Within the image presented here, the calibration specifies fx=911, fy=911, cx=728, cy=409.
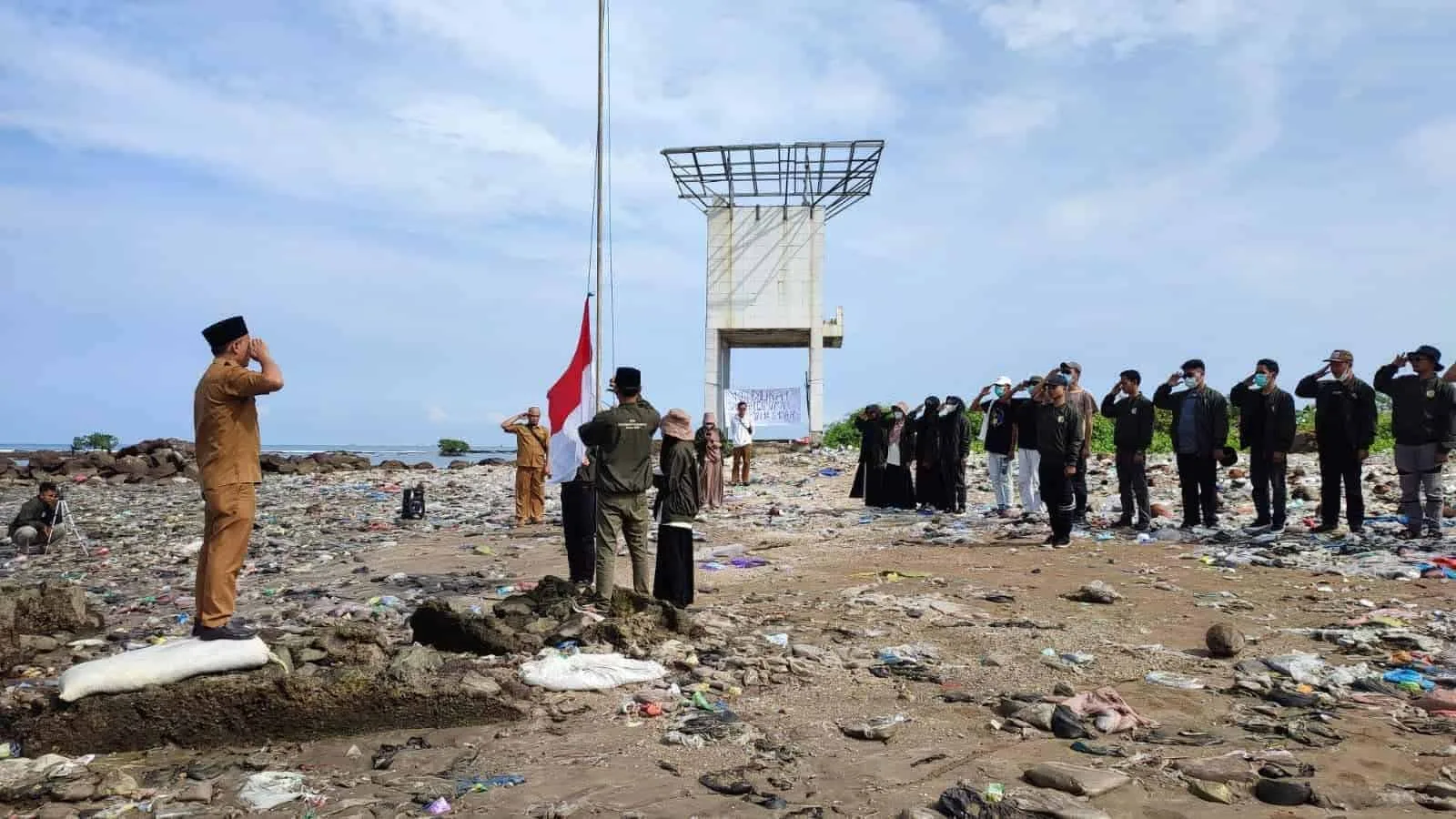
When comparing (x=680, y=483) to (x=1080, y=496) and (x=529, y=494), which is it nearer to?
(x=529, y=494)

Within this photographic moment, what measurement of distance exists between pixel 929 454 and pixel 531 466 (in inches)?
213

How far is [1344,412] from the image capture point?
8.57 metres

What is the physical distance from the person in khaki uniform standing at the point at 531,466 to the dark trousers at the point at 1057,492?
5.58 m

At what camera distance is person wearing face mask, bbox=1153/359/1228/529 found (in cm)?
941

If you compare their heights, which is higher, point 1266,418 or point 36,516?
point 1266,418

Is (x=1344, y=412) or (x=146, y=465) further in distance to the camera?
(x=146, y=465)

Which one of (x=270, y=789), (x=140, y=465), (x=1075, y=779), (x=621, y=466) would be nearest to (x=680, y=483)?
(x=621, y=466)

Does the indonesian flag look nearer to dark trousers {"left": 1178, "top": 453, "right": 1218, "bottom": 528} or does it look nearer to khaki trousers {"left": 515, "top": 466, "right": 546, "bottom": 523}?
khaki trousers {"left": 515, "top": 466, "right": 546, "bottom": 523}

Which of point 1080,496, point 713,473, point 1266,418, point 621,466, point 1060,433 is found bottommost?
point 1080,496

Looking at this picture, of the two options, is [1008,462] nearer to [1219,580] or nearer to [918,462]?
[918,462]

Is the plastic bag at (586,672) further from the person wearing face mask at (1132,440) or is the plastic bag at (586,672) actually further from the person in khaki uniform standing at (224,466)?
the person wearing face mask at (1132,440)

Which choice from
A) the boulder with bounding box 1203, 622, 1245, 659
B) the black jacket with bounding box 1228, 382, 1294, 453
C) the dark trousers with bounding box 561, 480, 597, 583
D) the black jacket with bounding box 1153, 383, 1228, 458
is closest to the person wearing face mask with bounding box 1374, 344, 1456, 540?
the black jacket with bounding box 1228, 382, 1294, 453

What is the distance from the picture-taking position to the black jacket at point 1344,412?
27.9 ft

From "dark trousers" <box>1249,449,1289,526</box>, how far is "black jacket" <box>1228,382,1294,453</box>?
122 millimetres
